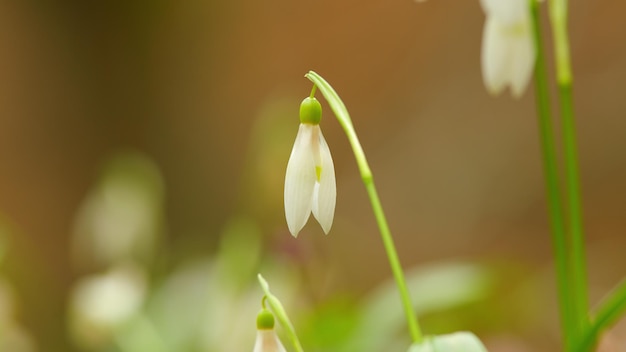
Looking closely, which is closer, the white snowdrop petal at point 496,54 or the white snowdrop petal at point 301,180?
the white snowdrop petal at point 301,180

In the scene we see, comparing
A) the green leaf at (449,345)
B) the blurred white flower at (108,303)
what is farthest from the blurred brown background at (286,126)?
the green leaf at (449,345)

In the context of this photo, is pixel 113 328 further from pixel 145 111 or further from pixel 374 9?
pixel 145 111

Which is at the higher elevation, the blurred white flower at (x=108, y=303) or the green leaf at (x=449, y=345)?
the blurred white flower at (x=108, y=303)

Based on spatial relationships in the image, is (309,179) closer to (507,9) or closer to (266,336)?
(266,336)

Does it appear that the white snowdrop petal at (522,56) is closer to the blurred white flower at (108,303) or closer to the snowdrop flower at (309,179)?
the snowdrop flower at (309,179)

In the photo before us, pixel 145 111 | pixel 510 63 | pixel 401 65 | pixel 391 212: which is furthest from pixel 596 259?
pixel 145 111

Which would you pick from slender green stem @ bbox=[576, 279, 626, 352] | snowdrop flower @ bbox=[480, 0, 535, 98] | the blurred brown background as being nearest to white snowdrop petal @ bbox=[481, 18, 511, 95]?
snowdrop flower @ bbox=[480, 0, 535, 98]

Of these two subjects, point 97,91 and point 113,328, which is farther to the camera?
point 97,91

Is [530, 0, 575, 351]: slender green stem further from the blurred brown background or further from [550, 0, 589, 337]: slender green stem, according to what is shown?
the blurred brown background
